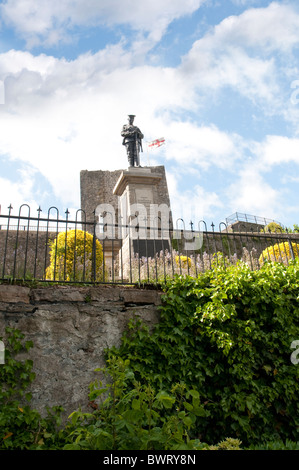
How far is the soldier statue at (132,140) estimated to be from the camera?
12.2m

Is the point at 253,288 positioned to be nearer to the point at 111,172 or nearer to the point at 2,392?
the point at 2,392

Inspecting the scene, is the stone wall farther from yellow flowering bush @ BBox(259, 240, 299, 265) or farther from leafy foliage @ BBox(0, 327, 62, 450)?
yellow flowering bush @ BBox(259, 240, 299, 265)

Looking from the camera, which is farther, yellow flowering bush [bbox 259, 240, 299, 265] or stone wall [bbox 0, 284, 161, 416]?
yellow flowering bush [bbox 259, 240, 299, 265]

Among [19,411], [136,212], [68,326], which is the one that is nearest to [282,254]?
[136,212]

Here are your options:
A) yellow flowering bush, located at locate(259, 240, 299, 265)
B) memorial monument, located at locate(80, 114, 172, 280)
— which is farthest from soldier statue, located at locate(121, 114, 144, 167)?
yellow flowering bush, located at locate(259, 240, 299, 265)

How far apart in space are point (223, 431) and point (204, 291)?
173 cm

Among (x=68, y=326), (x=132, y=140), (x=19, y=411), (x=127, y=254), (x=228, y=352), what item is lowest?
(x=19, y=411)

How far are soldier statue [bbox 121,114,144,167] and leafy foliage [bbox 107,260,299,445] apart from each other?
25.6 ft

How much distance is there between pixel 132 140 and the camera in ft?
41.1

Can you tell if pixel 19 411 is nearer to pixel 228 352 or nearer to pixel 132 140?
pixel 228 352

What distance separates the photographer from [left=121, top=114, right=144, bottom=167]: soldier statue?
40.1ft

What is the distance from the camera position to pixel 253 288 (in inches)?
209

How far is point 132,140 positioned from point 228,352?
907cm
